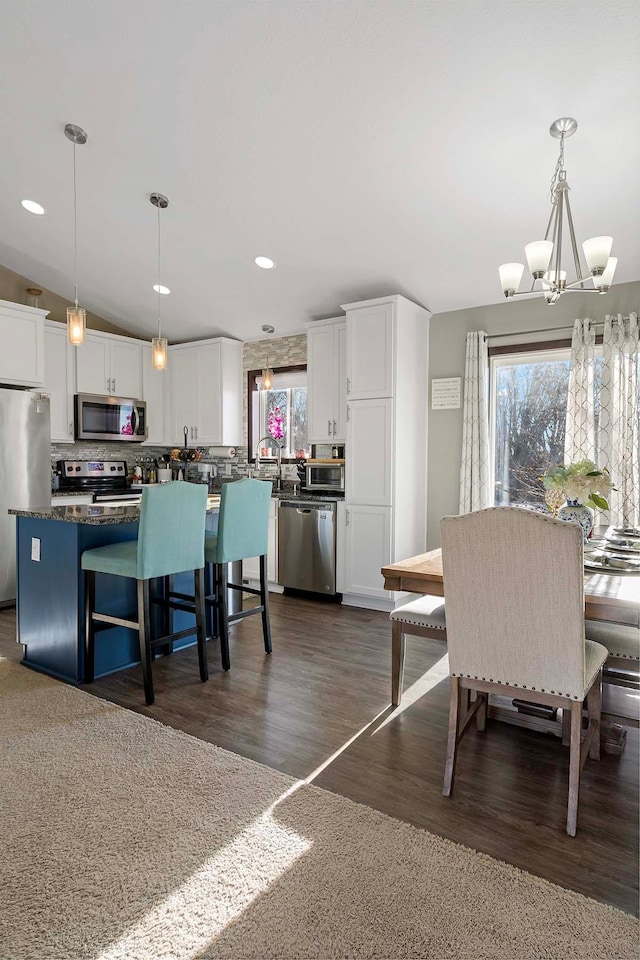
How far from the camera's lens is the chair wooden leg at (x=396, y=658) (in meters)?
2.67

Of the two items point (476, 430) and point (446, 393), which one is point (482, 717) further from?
point (446, 393)

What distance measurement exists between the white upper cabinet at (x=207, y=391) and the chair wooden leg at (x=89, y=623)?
121 inches

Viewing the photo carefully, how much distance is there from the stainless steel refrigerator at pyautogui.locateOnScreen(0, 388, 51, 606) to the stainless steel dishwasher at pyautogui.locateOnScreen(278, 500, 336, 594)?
6.86ft

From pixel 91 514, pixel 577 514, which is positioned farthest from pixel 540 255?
pixel 91 514

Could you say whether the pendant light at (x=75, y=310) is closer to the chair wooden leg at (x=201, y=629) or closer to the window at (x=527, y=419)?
the chair wooden leg at (x=201, y=629)

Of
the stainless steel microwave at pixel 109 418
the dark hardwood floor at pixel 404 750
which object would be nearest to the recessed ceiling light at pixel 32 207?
the stainless steel microwave at pixel 109 418

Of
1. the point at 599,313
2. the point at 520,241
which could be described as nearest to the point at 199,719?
the point at 520,241

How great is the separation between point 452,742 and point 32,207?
4598mm

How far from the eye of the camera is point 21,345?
485cm

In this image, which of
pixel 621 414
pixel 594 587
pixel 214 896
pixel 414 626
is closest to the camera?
pixel 214 896

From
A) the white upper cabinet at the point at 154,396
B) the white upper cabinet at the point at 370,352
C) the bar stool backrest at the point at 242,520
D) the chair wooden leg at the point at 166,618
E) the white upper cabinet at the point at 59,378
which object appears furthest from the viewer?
the white upper cabinet at the point at 154,396

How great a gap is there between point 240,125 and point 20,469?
320 centimetres

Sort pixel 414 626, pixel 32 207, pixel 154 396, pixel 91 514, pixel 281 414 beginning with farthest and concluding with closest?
pixel 154 396 → pixel 281 414 → pixel 32 207 → pixel 91 514 → pixel 414 626

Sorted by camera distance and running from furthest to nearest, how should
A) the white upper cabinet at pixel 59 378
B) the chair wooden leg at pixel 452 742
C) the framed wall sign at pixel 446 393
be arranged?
the white upper cabinet at pixel 59 378 < the framed wall sign at pixel 446 393 < the chair wooden leg at pixel 452 742
